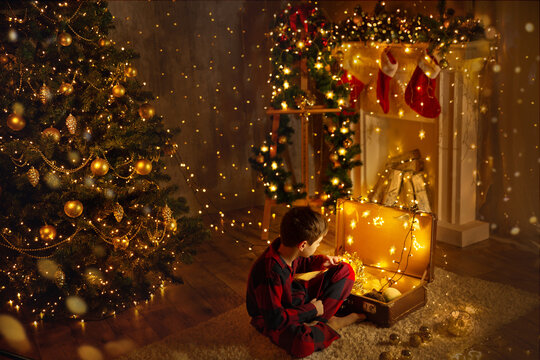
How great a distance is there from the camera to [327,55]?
4004 millimetres

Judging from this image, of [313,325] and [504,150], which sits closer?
[313,325]

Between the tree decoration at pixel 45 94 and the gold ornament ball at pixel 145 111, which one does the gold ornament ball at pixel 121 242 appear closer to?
the gold ornament ball at pixel 145 111

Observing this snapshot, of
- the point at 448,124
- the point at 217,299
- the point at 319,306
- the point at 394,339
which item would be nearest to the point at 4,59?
the point at 217,299

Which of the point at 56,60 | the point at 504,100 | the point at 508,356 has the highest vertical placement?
Result: the point at 56,60

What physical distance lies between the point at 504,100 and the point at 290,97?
1.49 meters

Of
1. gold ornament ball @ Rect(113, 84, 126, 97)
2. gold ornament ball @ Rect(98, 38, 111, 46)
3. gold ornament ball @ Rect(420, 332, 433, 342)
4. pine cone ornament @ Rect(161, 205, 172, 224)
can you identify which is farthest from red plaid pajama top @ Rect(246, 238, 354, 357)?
gold ornament ball @ Rect(98, 38, 111, 46)

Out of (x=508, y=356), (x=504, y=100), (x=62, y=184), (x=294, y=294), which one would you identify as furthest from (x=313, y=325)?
(x=504, y=100)

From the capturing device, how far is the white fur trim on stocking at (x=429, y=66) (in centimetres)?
362

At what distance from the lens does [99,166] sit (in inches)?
116

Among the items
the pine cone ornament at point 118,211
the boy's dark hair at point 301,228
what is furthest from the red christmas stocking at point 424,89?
the pine cone ornament at point 118,211

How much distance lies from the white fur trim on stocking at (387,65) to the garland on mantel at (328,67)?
9 centimetres

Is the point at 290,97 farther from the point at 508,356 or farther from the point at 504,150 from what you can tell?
the point at 508,356

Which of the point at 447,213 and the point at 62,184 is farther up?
the point at 62,184

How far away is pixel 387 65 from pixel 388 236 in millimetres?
1347
